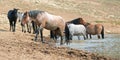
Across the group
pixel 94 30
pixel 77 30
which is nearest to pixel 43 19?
pixel 77 30

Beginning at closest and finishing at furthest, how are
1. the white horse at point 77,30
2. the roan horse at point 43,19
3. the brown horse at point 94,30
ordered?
the roan horse at point 43,19 → the white horse at point 77,30 → the brown horse at point 94,30

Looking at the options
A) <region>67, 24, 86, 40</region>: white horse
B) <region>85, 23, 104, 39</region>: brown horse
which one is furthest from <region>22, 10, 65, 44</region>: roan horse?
<region>85, 23, 104, 39</region>: brown horse

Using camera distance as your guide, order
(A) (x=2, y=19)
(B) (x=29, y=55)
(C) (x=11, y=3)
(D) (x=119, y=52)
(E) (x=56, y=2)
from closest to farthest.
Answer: (B) (x=29, y=55)
(D) (x=119, y=52)
(A) (x=2, y=19)
(C) (x=11, y=3)
(E) (x=56, y=2)

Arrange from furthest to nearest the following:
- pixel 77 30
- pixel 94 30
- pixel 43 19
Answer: pixel 94 30 → pixel 77 30 → pixel 43 19

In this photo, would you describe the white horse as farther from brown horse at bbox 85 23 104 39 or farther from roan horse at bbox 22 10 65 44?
roan horse at bbox 22 10 65 44

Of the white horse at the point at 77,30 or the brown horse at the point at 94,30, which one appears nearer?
the white horse at the point at 77,30

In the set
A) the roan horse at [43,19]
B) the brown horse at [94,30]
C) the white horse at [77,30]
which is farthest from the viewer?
the brown horse at [94,30]

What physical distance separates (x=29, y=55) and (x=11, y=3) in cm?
3671

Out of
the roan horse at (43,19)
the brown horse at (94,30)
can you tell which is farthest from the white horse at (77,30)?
the roan horse at (43,19)

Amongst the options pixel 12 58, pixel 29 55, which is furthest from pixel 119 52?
pixel 12 58

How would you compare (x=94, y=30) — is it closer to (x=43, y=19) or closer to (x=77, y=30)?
(x=77, y=30)

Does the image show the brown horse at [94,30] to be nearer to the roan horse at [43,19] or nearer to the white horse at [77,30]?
the white horse at [77,30]

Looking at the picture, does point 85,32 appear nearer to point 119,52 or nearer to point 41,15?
point 41,15

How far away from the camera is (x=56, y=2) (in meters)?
56.1
